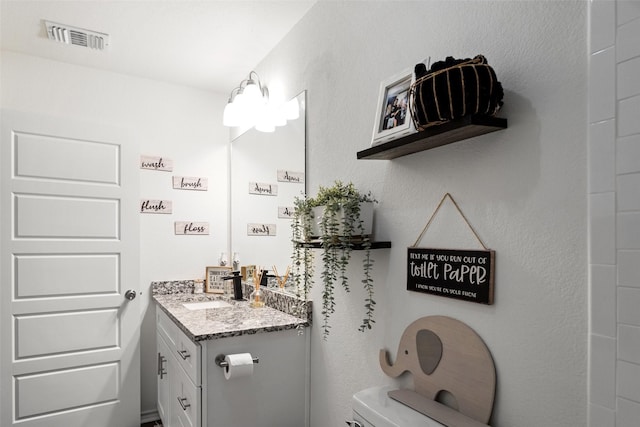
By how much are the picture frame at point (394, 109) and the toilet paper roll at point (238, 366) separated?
1.05 metres

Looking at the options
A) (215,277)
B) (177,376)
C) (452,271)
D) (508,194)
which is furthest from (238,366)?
(215,277)

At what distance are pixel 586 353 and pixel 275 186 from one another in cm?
183

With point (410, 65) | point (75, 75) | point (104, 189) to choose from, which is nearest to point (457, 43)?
point (410, 65)

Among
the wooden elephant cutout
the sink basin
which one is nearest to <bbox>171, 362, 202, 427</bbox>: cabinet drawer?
the sink basin

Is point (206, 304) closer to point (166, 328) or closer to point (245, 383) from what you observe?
point (166, 328)

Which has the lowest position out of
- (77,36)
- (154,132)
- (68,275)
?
(68,275)

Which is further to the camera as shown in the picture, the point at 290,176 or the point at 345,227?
the point at 290,176

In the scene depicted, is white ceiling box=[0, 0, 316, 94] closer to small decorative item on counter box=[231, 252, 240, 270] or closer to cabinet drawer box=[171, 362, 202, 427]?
small decorative item on counter box=[231, 252, 240, 270]

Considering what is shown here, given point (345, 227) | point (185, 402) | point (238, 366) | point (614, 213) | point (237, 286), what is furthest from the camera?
point (237, 286)

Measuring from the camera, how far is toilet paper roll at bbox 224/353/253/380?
170 centimetres

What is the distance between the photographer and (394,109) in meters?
1.41

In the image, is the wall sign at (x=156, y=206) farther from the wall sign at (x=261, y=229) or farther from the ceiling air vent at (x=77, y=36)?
the ceiling air vent at (x=77, y=36)

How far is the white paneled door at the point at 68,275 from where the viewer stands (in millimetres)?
2436

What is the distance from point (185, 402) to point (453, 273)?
4.87ft
